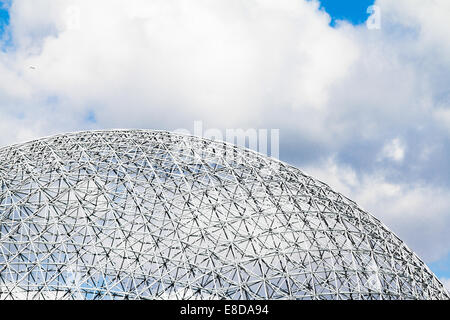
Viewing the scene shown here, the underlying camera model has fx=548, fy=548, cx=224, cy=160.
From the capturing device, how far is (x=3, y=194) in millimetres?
34062

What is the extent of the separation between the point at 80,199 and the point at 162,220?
5.10 meters

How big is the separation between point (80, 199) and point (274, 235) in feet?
38.9

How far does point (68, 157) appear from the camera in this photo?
119 ft

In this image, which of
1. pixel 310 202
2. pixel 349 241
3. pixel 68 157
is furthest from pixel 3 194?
pixel 349 241

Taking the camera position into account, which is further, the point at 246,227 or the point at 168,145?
the point at 168,145

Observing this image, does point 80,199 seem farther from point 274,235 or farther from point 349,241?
point 349,241
